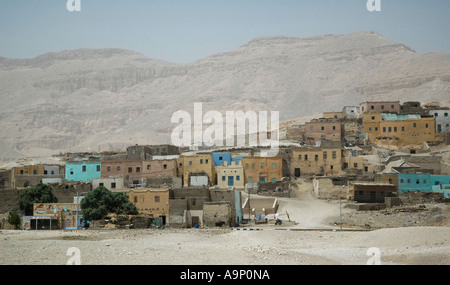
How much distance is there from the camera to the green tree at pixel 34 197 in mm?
47812

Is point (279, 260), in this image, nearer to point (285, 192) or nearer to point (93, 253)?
point (93, 253)

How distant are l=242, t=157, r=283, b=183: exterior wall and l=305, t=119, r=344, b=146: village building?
11374 mm

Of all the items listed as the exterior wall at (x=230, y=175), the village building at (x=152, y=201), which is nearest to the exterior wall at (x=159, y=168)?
the exterior wall at (x=230, y=175)

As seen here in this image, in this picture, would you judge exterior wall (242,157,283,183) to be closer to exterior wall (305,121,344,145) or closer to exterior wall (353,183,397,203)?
exterior wall (353,183,397,203)

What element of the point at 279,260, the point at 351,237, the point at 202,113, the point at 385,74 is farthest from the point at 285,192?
the point at 385,74

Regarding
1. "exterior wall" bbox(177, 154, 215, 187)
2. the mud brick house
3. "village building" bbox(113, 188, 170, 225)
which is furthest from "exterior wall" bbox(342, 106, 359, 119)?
"village building" bbox(113, 188, 170, 225)

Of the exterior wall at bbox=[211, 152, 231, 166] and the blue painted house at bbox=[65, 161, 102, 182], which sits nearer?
the blue painted house at bbox=[65, 161, 102, 182]

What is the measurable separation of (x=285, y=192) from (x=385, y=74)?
422ft

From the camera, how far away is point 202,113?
172 meters

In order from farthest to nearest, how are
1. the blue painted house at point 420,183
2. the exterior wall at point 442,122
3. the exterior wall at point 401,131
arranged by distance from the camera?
the exterior wall at point 442,122 → the exterior wall at point 401,131 → the blue painted house at point 420,183

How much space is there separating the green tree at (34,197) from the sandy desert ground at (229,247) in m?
8.55

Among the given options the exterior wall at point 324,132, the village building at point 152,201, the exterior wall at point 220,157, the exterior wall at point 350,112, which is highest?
the exterior wall at point 350,112

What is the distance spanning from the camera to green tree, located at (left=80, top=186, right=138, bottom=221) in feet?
145

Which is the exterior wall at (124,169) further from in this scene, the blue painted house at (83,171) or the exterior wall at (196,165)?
the exterior wall at (196,165)
